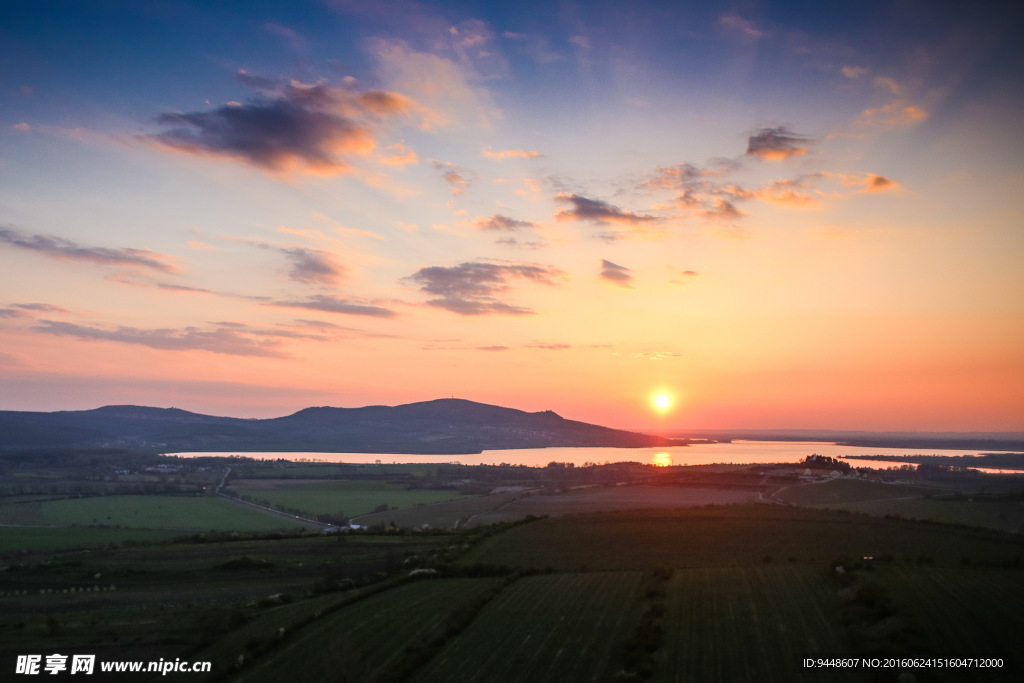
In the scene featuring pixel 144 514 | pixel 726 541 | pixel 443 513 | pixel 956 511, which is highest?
pixel 956 511

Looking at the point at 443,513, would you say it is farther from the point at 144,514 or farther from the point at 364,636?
the point at 364,636

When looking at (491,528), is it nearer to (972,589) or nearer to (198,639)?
(198,639)

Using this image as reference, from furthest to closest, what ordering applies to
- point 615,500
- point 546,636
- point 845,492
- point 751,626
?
point 615,500
point 845,492
point 546,636
point 751,626

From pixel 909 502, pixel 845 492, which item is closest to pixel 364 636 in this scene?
pixel 909 502

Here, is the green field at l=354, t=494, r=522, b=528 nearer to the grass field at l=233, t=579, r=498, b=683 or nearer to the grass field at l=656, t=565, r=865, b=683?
the grass field at l=233, t=579, r=498, b=683

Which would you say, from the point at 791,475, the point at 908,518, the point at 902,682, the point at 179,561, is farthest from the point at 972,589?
the point at 791,475
